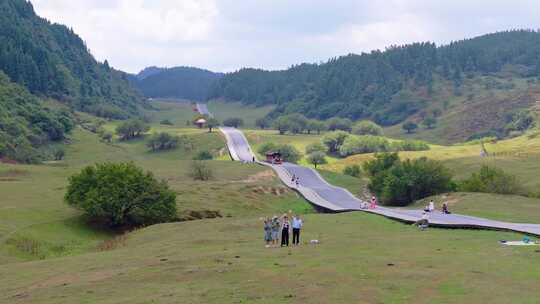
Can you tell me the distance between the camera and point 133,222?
7150 centimetres

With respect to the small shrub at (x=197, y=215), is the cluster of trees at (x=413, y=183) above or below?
above

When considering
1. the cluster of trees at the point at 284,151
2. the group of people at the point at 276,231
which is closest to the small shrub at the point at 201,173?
the cluster of trees at the point at 284,151

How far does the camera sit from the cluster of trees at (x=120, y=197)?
68812mm

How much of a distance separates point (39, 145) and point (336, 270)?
6224 inches

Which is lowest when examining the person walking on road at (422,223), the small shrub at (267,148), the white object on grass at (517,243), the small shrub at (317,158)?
the white object on grass at (517,243)

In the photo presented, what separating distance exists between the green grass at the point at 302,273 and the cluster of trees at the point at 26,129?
11288cm

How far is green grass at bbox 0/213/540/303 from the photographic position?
1025 inches

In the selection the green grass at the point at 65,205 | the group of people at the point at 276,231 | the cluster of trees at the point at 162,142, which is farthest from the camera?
the cluster of trees at the point at 162,142

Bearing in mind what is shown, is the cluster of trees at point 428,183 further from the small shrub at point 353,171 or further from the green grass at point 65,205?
the small shrub at point 353,171

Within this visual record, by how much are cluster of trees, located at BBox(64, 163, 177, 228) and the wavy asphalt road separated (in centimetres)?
1997

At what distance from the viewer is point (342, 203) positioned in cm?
8712

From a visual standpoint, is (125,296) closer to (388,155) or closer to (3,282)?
(3,282)

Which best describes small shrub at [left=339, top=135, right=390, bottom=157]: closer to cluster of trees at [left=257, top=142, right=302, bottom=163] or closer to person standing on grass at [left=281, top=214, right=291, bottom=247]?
cluster of trees at [left=257, top=142, right=302, bottom=163]

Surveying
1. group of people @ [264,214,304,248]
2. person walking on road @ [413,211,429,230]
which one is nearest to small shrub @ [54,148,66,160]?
person walking on road @ [413,211,429,230]
